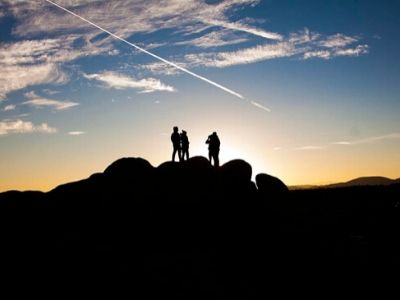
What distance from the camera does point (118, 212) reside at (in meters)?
26.4

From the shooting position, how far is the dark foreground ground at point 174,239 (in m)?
21.8

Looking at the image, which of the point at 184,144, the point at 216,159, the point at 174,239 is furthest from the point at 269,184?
the point at 174,239

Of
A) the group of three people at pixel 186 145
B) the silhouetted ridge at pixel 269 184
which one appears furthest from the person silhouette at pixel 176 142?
the silhouetted ridge at pixel 269 184

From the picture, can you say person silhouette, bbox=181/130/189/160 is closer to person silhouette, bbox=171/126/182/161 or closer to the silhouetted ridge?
person silhouette, bbox=171/126/182/161

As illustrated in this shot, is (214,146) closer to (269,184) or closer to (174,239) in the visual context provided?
(269,184)

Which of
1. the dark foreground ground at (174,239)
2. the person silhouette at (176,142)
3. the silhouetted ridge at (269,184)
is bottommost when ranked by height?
the dark foreground ground at (174,239)

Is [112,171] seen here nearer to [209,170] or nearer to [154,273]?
[209,170]

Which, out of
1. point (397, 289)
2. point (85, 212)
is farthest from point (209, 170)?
point (397, 289)

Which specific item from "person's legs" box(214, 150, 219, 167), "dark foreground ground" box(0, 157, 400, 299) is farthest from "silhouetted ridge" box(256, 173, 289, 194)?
"person's legs" box(214, 150, 219, 167)

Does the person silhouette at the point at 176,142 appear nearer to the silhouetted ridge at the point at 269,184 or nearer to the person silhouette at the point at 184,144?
the person silhouette at the point at 184,144

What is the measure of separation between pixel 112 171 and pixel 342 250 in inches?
590

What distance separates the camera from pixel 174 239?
25.9 meters

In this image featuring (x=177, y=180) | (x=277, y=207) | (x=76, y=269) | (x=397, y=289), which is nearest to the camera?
(x=397, y=289)

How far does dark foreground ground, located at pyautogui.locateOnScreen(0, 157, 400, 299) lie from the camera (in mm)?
21828
